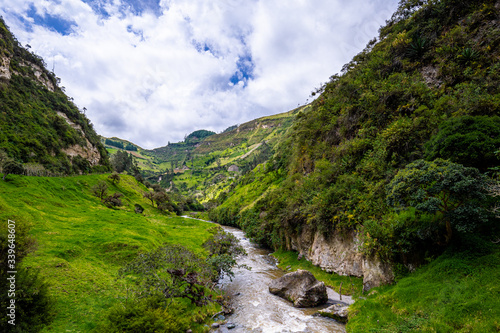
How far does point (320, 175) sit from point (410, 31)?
97.0ft

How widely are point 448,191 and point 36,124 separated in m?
127

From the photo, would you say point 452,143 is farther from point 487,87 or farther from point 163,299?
point 163,299

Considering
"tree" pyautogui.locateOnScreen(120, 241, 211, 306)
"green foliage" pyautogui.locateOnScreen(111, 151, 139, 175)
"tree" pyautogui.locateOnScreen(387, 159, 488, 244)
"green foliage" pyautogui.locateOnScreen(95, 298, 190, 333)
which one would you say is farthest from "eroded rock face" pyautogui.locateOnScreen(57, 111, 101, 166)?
"tree" pyautogui.locateOnScreen(387, 159, 488, 244)

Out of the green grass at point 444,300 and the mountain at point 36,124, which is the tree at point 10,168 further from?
the green grass at point 444,300

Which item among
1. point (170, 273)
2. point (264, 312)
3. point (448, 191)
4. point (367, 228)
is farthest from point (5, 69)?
point (448, 191)

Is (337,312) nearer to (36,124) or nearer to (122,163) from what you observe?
(36,124)

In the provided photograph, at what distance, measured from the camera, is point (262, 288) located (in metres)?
26.6

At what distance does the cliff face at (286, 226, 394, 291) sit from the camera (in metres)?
20.1

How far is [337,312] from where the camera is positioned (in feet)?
61.4

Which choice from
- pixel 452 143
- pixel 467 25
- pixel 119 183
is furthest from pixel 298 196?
pixel 119 183

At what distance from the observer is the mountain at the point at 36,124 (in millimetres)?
71750

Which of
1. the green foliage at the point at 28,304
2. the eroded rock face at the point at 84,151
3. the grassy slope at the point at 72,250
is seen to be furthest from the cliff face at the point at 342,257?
the eroded rock face at the point at 84,151

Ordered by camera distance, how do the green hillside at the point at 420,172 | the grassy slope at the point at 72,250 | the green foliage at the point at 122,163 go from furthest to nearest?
1. the green foliage at the point at 122,163
2. the grassy slope at the point at 72,250
3. the green hillside at the point at 420,172

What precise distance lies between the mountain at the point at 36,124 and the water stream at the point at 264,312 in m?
70.9
